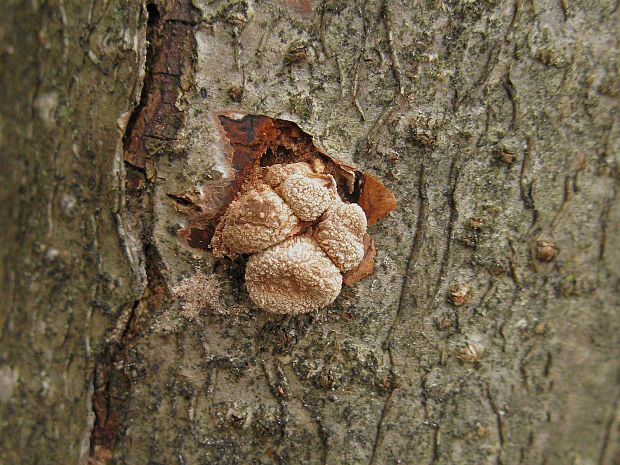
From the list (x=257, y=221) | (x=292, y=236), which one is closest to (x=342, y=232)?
(x=292, y=236)

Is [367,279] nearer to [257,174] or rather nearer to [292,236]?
[292,236]

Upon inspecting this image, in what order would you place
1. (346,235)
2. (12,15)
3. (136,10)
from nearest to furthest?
(12,15), (136,10), (346,235)

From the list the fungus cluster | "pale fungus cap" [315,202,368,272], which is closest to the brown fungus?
the fungus cluster

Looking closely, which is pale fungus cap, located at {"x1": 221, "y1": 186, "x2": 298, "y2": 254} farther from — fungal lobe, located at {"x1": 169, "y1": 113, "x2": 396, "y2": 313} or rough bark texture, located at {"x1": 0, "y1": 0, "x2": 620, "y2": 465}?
rough bark texture, located at {"x1": 0, "y1": 0, "x2": 620, "y2": 465}

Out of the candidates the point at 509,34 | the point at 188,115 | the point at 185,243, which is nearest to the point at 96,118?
the point at 188,115

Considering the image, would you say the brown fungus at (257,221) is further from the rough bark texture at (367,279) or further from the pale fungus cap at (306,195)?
the rough bark texture at (367,279)

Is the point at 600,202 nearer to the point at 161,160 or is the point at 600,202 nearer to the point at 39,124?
the point at 161,160
